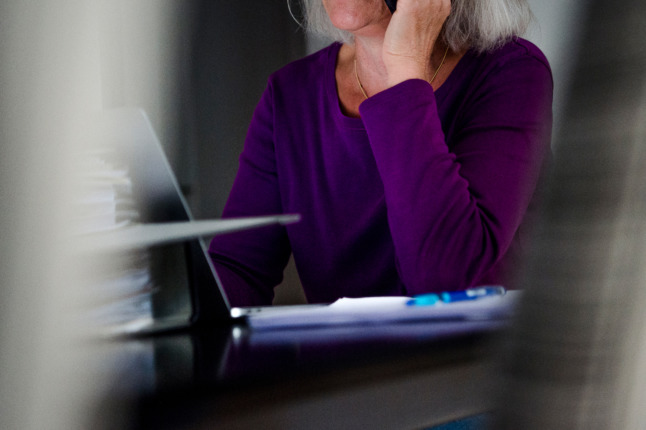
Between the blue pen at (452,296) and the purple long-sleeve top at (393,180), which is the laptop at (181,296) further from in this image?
the purple long-sleeve top at (393,180)

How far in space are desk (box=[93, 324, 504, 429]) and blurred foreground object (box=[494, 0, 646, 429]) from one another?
0.06m

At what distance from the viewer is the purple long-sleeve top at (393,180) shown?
73cm

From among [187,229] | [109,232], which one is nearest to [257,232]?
[187,229]

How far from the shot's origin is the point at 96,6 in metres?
0.16

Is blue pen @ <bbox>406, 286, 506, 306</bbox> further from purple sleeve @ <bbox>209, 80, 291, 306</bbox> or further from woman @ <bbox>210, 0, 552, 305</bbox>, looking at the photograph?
purple sleeve @ <bbox>209, 80, 291, 306</bbox>

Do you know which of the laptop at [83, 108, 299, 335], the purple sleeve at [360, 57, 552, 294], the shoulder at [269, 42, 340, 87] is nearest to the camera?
the laptop at [83, 108, 299, 335]

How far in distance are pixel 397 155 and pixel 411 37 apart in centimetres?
23

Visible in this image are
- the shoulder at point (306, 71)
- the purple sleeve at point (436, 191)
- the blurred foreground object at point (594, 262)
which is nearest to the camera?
the blurred foreground object at point (594, 262)

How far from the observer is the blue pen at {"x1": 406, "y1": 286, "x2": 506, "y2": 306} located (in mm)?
460

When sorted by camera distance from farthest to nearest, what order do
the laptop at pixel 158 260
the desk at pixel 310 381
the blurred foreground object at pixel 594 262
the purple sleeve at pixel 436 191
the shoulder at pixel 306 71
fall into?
the shoulder at pixel 306 71 < the purple sleeve at pixel 436 191 < the laptop at pixel 158 260 < the desk at pixel 310 381 < the blurred foreground object at pixel 594 262

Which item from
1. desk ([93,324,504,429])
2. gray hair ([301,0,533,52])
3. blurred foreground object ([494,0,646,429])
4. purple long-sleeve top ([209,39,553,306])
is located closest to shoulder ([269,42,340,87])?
purple long-sleeve top ([209,39,553,306])

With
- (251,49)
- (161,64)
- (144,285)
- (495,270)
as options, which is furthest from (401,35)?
(251,49)

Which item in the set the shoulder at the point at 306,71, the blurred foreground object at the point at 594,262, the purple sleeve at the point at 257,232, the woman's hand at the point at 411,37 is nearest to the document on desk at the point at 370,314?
the blurred foreground object at the point at 594,262

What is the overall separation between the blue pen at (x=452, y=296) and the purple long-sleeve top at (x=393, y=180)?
24cm
